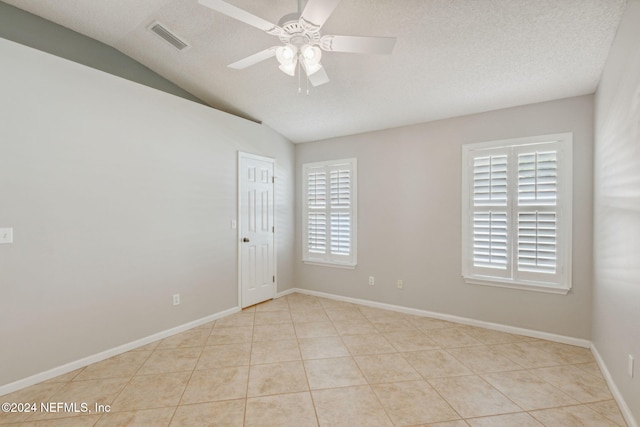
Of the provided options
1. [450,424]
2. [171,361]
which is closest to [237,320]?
[171,361]

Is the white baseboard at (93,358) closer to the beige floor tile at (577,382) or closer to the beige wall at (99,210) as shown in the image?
the beige wall at (99,210)

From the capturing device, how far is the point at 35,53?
237 cm

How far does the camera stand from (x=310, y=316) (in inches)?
151

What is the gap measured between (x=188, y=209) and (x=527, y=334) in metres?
4.04

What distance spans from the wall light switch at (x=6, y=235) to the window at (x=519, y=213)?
4266 mm

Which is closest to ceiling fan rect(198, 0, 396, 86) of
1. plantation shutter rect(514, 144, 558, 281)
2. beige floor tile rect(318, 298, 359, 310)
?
plantation shutter rect(514, 144, 558, 281)

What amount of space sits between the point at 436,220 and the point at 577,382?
1.95 meters

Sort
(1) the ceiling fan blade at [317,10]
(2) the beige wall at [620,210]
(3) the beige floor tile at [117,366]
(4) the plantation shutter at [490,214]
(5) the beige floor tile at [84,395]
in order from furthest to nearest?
(4) the plantation shutter at [490,214]
(3) the beige floor tile at [117,366]
(5) the beige floor tile at [84,395]
(2) the beige wall at [620,210]
(1) the ceiling fan blade at [317,10]

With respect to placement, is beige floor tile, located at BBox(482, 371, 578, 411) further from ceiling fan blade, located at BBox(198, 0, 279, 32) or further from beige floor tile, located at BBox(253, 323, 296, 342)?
ceiling fan blade, located at BBox(198, 0, 279, 32)

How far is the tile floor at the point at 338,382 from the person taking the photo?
195 cm

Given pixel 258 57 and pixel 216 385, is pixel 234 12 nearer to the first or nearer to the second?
pixel 258 57

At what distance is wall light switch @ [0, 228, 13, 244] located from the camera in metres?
2.20

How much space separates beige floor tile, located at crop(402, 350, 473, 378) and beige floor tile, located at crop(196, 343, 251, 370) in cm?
153

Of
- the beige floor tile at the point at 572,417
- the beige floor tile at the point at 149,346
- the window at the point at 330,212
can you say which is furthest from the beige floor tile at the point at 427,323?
the beige floor tile at the point at 149,346
